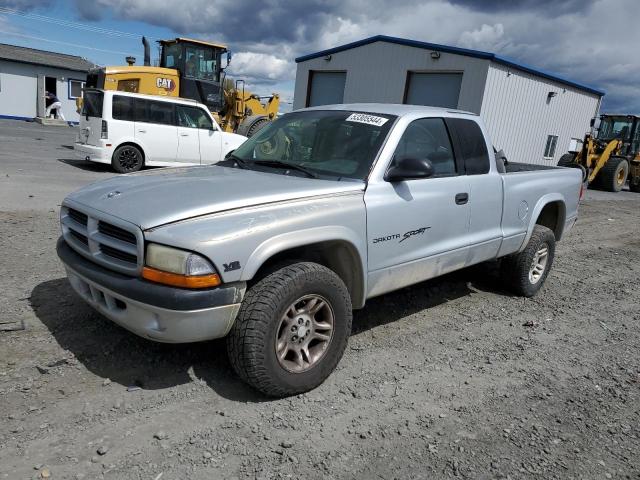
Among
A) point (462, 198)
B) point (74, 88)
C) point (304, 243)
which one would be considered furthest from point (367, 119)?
point (74, 88)

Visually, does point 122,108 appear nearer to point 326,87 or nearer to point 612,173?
point 326,87

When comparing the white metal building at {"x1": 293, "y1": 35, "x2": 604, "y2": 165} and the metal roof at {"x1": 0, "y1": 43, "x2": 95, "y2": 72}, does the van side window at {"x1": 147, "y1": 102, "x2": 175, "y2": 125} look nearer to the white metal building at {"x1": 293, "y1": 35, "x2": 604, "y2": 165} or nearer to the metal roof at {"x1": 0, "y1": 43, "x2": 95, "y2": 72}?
the white metal building at {"x1": 293, "y1": 35, "x2": 604, "y2": 165}

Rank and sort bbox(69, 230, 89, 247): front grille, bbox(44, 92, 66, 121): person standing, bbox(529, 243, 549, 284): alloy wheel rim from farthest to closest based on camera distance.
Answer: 1. bbox(44, 92, 66, 121): person standing
2. bbox(529, 243, 549, 284): alloy wheel rim
3. bbox(69, 230, 89, 247): front grille

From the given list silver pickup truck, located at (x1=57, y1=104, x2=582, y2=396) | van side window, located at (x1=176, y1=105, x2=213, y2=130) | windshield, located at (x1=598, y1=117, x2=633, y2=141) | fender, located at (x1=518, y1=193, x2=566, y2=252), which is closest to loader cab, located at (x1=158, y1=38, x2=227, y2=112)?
van side window, located at (x1=176, y1=105, x2=213, y2=130)

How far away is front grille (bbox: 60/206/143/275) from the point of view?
282cm

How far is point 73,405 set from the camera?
290 centimetres

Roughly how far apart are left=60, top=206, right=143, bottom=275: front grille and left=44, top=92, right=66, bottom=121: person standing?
32449 mm

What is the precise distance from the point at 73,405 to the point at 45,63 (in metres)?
34.8

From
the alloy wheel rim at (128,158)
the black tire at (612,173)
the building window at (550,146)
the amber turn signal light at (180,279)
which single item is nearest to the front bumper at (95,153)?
the alloy wheel rim at (128,158)

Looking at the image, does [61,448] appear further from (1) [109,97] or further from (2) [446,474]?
(1) [109,97]

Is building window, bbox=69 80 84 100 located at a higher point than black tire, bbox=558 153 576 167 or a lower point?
higher

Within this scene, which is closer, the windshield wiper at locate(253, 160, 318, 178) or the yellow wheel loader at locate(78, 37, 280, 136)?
the windshield wiper at locate(253, 160, 318, 178)

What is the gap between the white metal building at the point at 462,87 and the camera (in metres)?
16.8

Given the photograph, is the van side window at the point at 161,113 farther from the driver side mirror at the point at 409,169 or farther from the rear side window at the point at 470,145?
the driver side mirror at the point at 409,169
